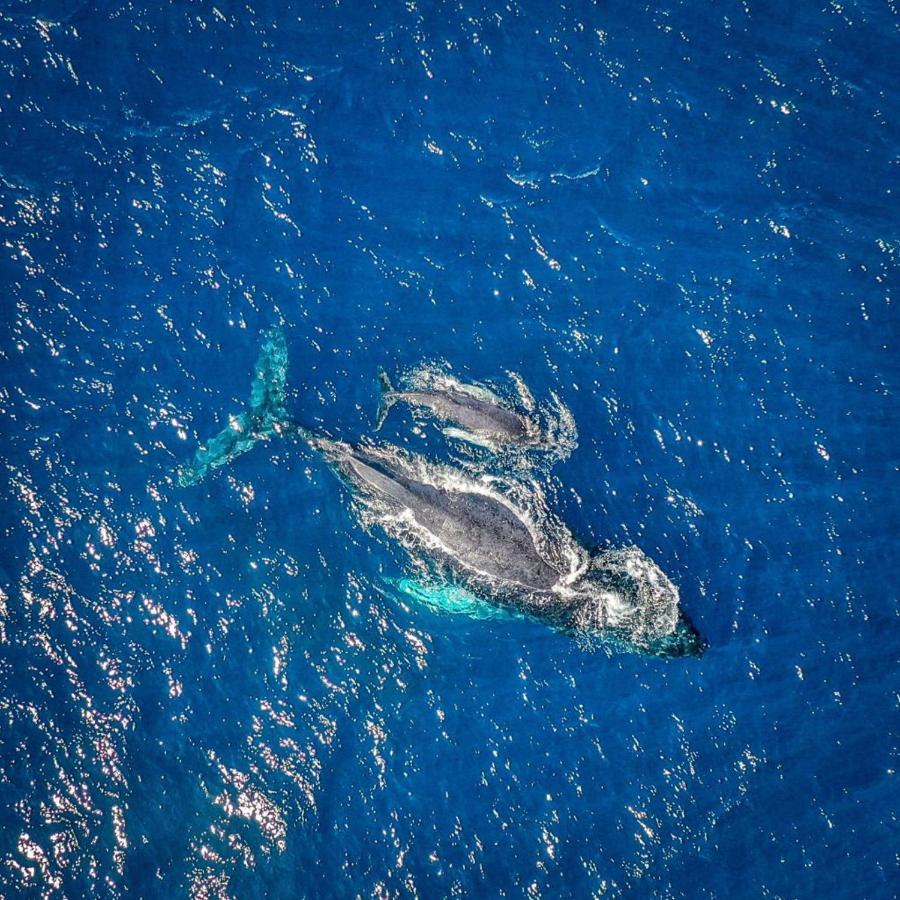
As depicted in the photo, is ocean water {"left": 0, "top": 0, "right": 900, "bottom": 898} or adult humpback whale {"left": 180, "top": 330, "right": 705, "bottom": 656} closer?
ocean water {"left": 0, "top": 0, "right": 900, "bottom": 898}

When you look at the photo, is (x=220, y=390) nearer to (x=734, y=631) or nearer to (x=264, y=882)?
(x=264, y=882)

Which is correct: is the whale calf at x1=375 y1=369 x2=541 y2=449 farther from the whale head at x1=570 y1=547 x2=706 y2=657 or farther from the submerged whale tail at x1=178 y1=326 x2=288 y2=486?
the whale head at x1=570 y1=547 x2=706 y2=657

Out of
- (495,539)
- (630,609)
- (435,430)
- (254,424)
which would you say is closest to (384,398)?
(435,430)

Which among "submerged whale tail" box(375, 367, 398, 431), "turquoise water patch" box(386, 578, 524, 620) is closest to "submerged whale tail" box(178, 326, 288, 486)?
"submerged whale tail" box(375, 367, 398, 431)

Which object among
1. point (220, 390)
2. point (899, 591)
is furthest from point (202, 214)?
point (899, 591)

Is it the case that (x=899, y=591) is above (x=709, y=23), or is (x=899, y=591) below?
below

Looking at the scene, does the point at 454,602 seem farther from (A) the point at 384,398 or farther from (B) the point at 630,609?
(A) the point at 384,398
